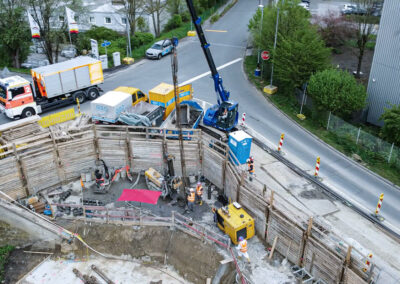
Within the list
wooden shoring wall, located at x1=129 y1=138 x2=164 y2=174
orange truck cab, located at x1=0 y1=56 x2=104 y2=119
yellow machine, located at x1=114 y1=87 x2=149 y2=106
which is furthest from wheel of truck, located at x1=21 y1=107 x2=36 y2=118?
wooden shoring wall, located at x1=129 y1=138 x2=164 y2=174

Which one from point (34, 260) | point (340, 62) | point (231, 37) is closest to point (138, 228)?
point (34, 260)

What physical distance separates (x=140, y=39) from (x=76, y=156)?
27505mm

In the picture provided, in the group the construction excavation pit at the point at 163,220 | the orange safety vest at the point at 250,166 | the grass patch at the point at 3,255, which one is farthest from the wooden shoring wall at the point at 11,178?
the orange safety vest at the point at 250,166

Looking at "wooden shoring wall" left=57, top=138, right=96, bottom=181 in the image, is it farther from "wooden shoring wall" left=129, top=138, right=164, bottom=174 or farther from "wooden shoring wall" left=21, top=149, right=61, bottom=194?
"wooden shoring wall" left=129, top=138, right=164, bottom=174

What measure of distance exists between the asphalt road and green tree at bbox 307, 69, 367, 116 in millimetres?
2890

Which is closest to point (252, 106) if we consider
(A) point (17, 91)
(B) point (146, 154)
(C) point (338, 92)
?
(C) point (338, 92)

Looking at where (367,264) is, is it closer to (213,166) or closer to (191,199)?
(191,199)

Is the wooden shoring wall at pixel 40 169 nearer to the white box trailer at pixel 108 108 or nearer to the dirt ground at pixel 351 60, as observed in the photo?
the white box trailer at pixel 108 108

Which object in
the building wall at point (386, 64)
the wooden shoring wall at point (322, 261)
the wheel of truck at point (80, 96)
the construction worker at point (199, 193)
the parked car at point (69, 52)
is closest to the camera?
the wooden shoring wall at point (322, 261)

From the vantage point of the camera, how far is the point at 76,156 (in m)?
23.9

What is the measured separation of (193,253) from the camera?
19.0m

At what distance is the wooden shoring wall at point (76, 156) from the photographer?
2345 centimetres

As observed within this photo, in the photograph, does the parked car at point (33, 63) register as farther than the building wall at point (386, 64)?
Yes

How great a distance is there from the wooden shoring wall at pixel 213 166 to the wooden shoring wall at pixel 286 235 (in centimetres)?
479
